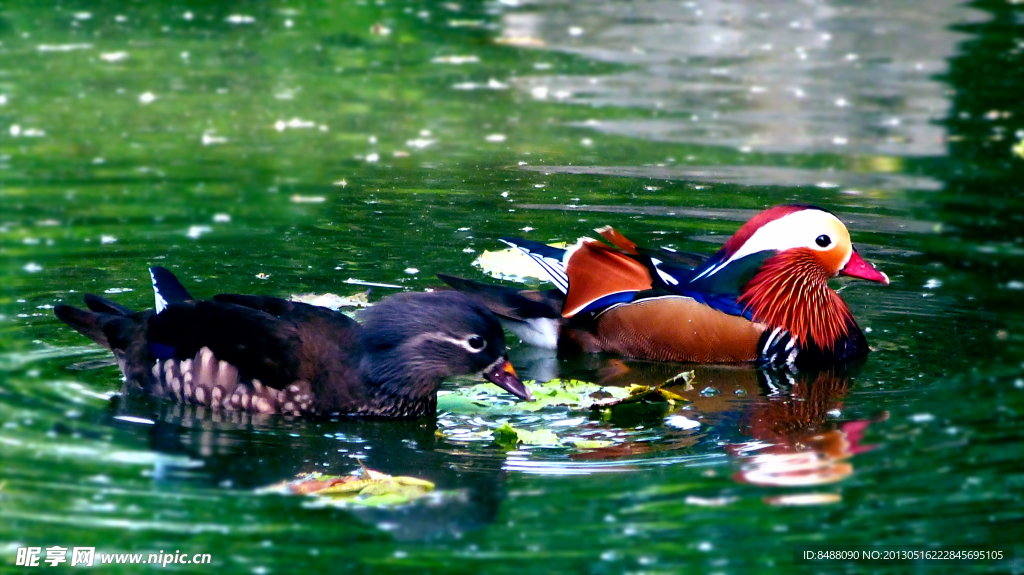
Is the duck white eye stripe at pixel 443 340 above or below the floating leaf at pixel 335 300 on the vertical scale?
above

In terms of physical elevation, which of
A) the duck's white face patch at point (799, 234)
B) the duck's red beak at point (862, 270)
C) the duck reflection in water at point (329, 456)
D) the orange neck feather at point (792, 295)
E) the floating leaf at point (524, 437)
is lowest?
the duck reflection in water at point (329, 456)

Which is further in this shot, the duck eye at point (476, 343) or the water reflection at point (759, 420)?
the duck eye at point (476, 343)

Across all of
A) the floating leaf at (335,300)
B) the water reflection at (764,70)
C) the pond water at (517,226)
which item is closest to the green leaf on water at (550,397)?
the pond water at (517,226)

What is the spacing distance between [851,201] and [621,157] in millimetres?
2394

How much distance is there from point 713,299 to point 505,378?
6.57 ft

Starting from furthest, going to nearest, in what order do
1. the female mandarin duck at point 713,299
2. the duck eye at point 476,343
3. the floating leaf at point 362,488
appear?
the female mandarin duck at point 713,299 → the duck eye at point 476,343 → the floating leaf at point 362,488

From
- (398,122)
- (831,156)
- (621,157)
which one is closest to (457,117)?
(398,122)

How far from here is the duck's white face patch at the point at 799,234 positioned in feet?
28.2

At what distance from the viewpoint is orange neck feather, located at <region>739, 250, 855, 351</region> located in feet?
28.2

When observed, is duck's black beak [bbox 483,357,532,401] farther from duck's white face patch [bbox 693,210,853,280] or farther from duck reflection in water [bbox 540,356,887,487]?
duck's white face patch [bbox 693,210,853,280]

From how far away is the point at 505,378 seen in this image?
282 inches

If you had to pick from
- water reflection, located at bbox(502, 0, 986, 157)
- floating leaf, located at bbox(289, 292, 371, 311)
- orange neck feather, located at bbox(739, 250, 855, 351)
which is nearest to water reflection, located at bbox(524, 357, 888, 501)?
orange neck feather, located at bbox(739, 250, 855, 351)

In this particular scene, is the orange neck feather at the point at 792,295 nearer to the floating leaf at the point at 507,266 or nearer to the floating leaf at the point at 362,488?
the floating leaf at the point at 507,266

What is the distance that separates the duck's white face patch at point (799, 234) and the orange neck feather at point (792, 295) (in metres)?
0.11
